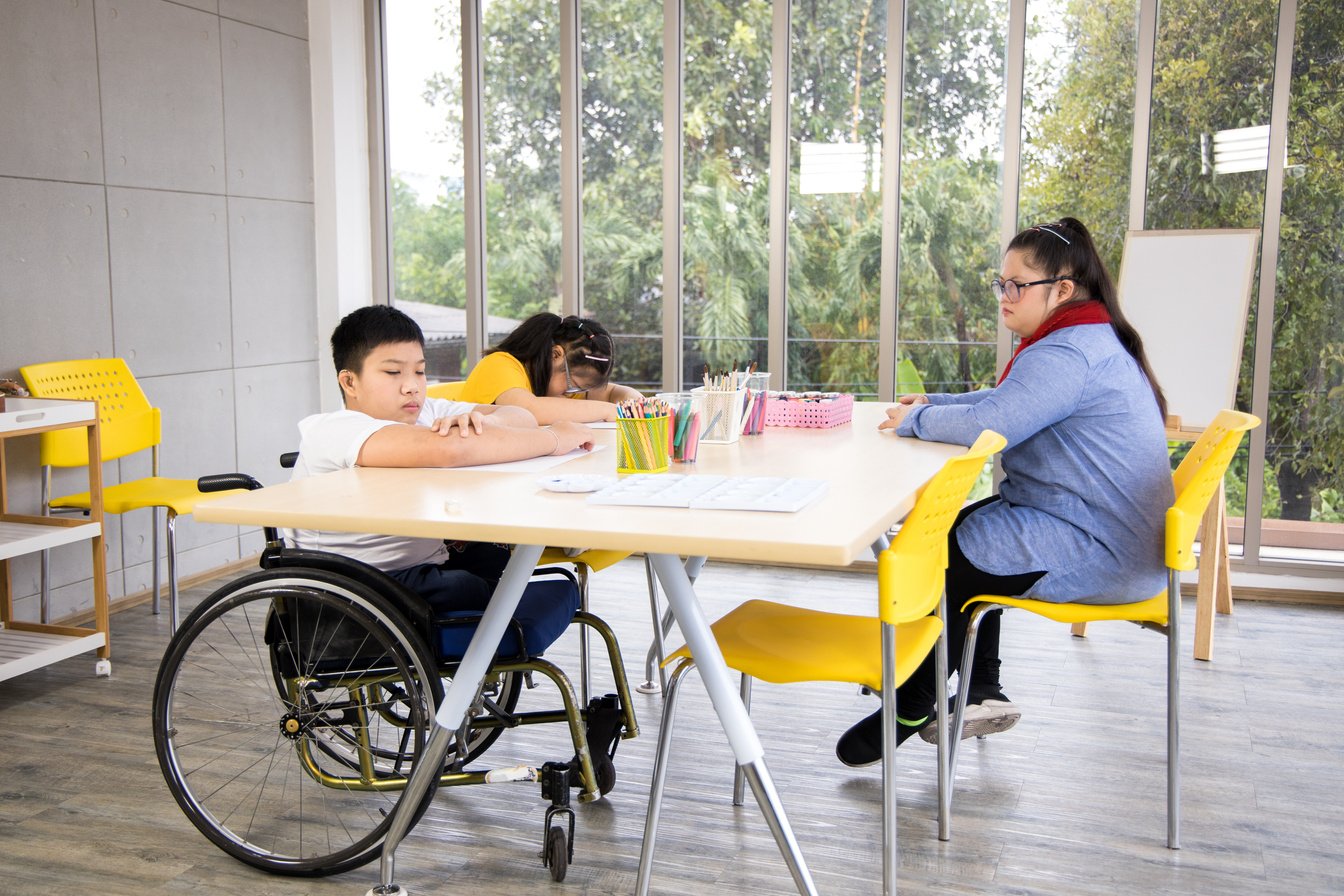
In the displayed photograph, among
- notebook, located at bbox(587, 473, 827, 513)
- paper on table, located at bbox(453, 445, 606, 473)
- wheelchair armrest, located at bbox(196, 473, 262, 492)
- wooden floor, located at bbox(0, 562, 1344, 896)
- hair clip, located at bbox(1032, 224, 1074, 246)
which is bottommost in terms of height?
wooden floor, located at bbox(0, 562, 1344, 896)

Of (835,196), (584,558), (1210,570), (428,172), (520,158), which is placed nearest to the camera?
(584,558)

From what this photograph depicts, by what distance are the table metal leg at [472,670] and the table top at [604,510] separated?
0.45ft

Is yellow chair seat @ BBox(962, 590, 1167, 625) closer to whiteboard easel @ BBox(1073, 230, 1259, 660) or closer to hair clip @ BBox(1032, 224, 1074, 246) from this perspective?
hair clip @ BBox(1032, 224, 1074, 246)

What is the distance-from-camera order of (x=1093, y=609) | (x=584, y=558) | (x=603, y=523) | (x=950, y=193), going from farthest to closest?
(x=950, y=193) → (x=584, y=558) → (x=1093, y=609) → (x=603, y=523)

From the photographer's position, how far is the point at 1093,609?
8.14 feet

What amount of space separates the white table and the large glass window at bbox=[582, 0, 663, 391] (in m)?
2.78

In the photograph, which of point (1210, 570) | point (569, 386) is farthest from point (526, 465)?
point (1210, 570)

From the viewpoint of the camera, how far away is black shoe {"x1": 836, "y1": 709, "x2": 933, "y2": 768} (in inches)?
108

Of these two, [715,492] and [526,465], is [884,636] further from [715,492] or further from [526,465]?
[526,465]

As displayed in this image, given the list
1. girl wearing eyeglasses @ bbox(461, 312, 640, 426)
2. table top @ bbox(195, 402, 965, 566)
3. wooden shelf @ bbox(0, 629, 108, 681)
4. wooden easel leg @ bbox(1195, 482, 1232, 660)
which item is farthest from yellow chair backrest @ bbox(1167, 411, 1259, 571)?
wooden shelf @ bbox(0, 629, 108, 681)

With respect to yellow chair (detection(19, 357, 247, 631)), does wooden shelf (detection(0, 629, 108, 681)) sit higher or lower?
lower

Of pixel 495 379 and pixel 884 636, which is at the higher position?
pixel 495 379

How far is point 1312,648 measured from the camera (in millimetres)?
3834

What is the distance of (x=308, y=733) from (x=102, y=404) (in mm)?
2151
